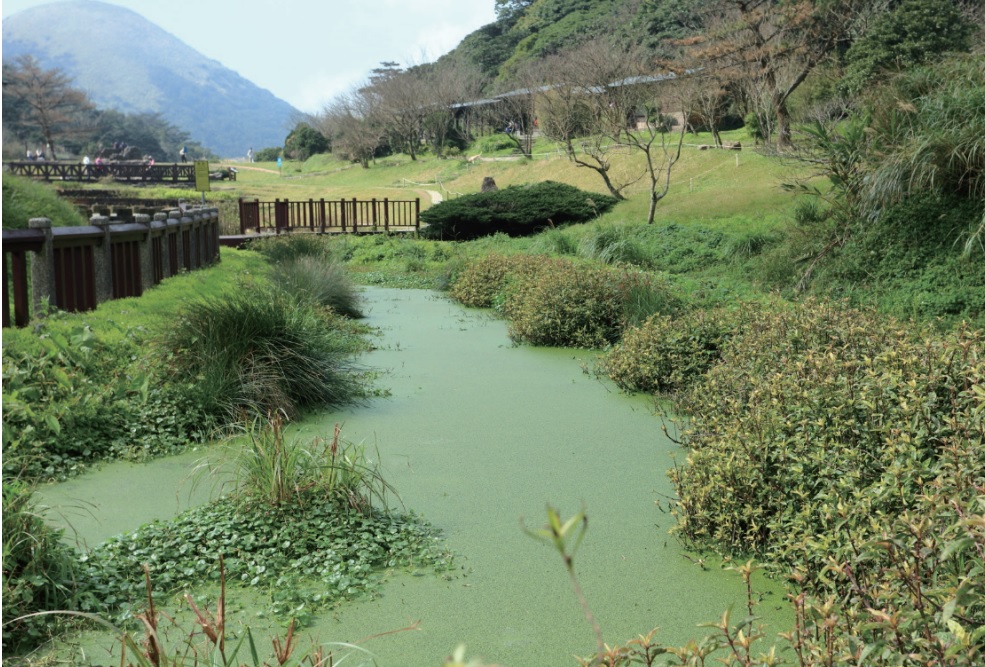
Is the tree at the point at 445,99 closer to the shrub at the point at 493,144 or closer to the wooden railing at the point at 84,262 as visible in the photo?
the shrub at the point at 493,144

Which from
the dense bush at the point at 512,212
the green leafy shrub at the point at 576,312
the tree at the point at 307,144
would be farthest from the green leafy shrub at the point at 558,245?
the tree at the point at 307,144

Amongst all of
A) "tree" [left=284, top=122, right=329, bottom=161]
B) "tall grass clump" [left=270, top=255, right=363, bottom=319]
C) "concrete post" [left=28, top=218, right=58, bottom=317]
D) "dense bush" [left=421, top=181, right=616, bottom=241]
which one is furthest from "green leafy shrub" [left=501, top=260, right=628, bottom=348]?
"tree" [left=284, top=122, right=329, bottom=161]

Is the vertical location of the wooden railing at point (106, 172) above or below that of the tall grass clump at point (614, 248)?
above

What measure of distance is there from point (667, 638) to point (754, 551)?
775mm

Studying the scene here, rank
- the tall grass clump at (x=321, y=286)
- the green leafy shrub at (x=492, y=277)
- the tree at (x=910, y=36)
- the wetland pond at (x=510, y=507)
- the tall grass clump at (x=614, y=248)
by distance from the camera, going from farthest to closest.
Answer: the tree at (x=910, y=36) < the tall grass clump at (x=614, y=248) < the green leafy shrub at (x=492, y=277) < the tall grass clump at (x=321, y=286) < the wetland pond at (x=510, y=507)

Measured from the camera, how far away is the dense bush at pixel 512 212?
21.0m

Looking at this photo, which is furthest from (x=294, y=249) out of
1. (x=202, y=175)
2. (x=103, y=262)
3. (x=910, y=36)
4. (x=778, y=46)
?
(x=910, y=36)

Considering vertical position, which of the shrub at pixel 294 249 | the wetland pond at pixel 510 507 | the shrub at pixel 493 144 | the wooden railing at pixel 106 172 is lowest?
the wetland pond at pixel 510 507

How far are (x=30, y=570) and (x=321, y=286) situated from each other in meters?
7.97

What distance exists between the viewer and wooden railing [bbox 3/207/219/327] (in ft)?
22.2

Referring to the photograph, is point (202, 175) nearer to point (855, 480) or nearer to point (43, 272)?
point (43, 272)

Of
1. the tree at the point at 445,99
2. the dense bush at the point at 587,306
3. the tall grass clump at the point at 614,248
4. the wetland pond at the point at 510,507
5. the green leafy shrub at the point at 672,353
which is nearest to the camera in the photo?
the wetland pond at the point at 510,507

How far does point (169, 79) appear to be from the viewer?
200 meters

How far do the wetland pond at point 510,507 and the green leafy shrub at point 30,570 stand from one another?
2.05ft
